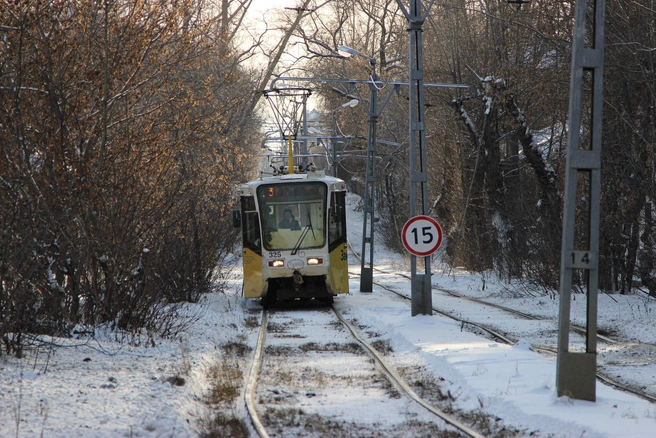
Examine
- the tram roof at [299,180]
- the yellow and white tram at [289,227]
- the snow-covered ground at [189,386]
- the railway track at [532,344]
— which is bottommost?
the railway track at [532,344]

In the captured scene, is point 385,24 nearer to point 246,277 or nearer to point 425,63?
point 425,63

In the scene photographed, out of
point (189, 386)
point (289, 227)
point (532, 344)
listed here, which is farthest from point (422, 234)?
point (189, 386)

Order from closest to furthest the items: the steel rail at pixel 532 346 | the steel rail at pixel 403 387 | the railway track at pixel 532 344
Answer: the steel rail at pixel 403 387 < the steel rail at pixel 532 346 < the railway track at pixel 532 344

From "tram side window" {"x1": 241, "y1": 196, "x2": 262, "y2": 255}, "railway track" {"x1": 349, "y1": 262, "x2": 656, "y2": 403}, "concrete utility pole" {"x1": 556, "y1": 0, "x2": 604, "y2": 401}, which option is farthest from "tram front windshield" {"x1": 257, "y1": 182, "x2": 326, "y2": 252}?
"concrete utility pole" {"x1": 556, "y1": 0, "x2": 604, "y2": 401}

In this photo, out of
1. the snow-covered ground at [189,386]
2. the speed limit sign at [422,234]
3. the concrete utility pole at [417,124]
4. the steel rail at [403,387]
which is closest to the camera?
the snow-covered ground at [189,386]

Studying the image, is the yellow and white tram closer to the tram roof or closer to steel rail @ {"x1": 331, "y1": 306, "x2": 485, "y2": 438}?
the tram roof

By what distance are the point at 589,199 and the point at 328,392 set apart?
333 cm

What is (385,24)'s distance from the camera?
5269 centimetres

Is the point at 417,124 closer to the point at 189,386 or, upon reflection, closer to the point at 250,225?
the point at 250,225

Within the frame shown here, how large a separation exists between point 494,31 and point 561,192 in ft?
20.3

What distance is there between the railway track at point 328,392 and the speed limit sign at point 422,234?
1.83m

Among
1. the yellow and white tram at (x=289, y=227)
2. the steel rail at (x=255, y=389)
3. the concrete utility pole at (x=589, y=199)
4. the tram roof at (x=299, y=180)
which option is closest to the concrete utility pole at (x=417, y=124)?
the steel rail at (x=255, y=389)

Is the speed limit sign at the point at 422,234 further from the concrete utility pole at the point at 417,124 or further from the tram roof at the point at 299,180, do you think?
the tram roof at the point at 299,180

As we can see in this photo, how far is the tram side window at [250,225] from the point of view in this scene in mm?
19359
